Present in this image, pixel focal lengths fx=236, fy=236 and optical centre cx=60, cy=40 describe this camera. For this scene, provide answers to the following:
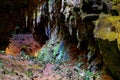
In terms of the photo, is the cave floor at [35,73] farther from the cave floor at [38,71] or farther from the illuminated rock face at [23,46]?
the illuminated rock face at [23,46]

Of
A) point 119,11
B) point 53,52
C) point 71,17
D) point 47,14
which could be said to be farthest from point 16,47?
point 119,11

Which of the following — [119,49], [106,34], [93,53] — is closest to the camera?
[119,49]

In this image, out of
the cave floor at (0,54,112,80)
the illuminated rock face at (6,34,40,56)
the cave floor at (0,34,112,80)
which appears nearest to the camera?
the cave floor at (0,54,112,80)

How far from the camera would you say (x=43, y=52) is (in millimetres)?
22344

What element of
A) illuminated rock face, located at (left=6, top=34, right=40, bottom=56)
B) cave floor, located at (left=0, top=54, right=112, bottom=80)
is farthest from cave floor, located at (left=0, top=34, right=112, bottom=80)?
illuminated rock face, located at (left=6, top=34, right=40, bottom=56)

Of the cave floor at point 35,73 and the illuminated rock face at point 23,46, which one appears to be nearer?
the cave floor at point 35,73

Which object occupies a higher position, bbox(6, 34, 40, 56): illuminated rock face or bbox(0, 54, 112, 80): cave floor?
bbox(0, 54, 112, 80): cave floor

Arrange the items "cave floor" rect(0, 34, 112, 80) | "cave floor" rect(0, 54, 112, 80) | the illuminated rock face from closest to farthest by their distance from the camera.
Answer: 1. "cave floor" rect(0, 54, 112, 80)
2. "cave floor" rect(0, 34, 112, 80)
3. the illuminated rock face

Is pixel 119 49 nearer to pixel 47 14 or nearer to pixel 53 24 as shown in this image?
pixel 53 24

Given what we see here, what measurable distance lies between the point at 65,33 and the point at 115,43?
33.8 feet

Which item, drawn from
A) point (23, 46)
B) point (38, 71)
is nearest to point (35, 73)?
point (38, 71)

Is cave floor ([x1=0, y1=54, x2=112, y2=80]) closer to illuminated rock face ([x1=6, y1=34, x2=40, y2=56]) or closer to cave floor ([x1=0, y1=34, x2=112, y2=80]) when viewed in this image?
cave floor ([x1=0, y1=34, x2=112, y2=80])

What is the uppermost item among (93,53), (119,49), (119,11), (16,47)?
(119,11)

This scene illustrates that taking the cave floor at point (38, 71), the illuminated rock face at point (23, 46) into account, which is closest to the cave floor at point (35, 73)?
the cave floor at point (38, 71)
